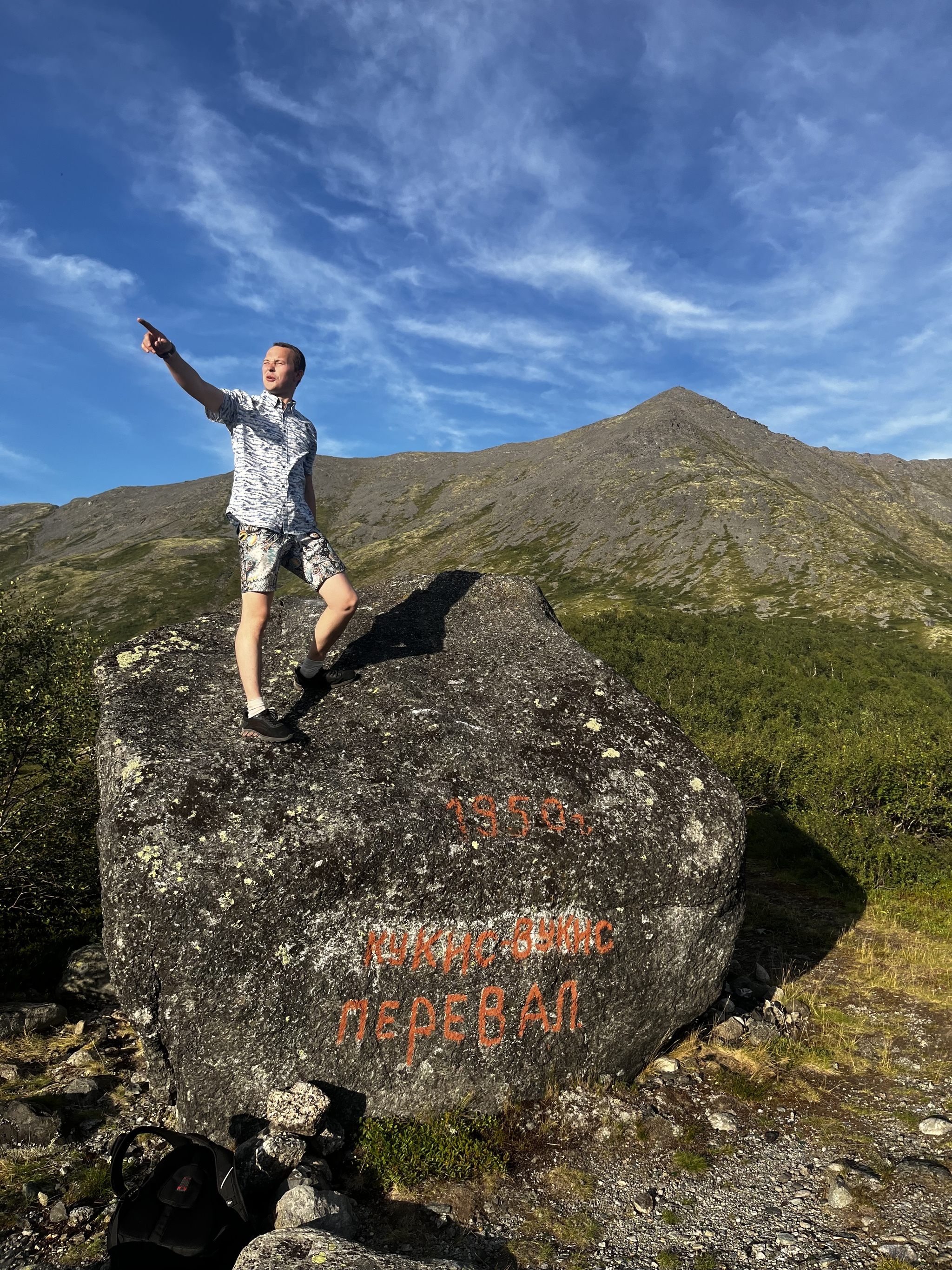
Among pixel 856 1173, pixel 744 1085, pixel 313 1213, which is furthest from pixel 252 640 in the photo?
pixel 856 1173

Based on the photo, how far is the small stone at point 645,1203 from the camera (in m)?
5.64

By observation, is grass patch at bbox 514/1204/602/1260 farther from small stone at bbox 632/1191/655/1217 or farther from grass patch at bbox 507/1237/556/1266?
small stone at bbox 632/1191/655/1217

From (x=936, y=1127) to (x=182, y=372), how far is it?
10.4 meters

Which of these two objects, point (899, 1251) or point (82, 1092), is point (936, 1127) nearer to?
point (899, 1251)

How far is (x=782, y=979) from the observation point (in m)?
9.89

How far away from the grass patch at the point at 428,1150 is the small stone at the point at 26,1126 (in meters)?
2.66

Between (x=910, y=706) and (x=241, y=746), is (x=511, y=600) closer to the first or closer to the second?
(x=241, y=746)

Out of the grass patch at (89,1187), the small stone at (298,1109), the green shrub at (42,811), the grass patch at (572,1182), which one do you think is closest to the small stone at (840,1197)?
the grass patch at (572,1182)

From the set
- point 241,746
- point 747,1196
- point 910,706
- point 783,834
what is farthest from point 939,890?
point 910,706

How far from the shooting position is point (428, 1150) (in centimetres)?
611

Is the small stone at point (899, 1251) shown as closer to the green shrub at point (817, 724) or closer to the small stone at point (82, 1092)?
the small stone at point (82, 1092)

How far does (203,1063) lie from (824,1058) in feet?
22.5

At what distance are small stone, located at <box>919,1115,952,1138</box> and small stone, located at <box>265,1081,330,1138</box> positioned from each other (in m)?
5.73

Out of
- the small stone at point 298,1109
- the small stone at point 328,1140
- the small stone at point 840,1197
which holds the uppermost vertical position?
the small stone at point 298,1109
